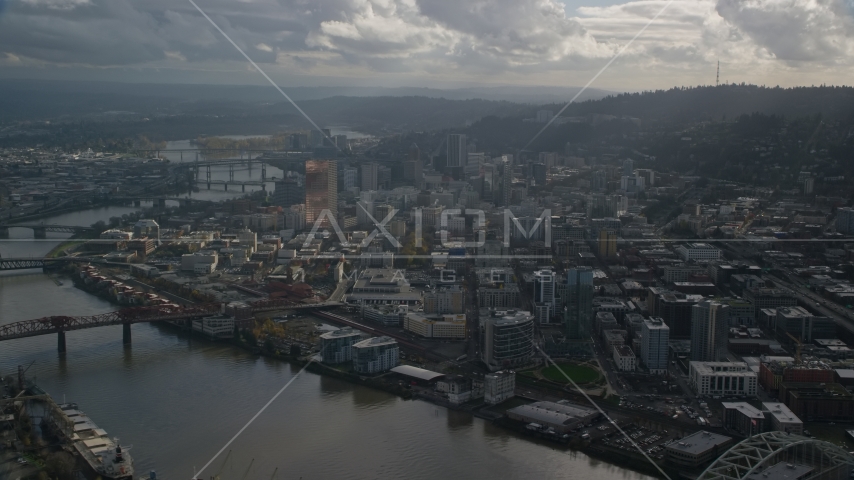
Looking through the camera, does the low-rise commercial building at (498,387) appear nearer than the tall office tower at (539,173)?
Yes

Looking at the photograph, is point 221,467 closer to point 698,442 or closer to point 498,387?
point 498,387

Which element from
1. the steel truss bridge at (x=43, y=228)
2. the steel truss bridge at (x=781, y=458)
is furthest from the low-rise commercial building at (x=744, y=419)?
the steel truss bridge at (x=43, y=228)

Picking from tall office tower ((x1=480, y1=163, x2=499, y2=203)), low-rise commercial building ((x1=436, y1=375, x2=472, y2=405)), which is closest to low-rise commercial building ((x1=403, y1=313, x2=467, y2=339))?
low-rise commercial building ((x1=436, y1=375, x2=472, y2=405))

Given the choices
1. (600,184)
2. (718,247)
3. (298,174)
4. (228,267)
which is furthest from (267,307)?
(298,174)

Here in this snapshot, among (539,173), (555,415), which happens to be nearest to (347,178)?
(539,173)

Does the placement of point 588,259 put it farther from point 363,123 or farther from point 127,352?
point 363,123

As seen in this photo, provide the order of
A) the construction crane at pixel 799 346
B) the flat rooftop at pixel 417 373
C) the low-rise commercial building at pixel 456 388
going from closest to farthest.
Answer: the low-rise commercial building at pixel 456 388 → the flat rooftop at pixel 417 373 → the construction crane at pixel 799 346

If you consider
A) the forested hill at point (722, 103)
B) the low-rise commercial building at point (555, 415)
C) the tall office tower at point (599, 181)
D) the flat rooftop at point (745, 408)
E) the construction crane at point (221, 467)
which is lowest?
the construction crane at point (221, 467)

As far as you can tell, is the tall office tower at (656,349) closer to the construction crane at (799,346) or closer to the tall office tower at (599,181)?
the construction crane at (799,346)
